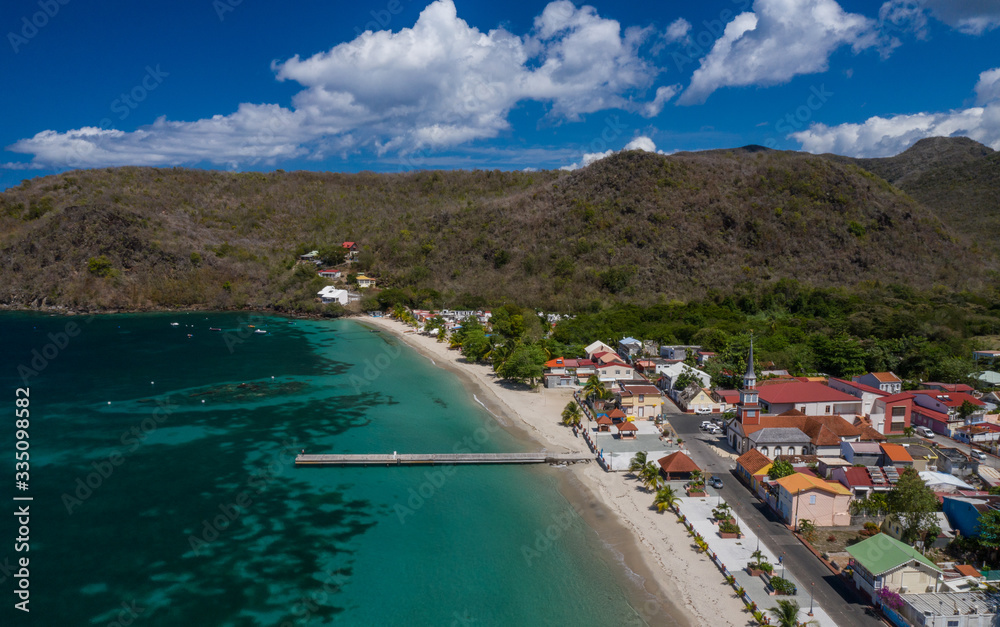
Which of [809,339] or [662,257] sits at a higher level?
[662,257]

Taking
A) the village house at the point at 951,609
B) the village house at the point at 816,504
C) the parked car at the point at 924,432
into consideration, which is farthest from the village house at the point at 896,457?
the village house at the point at 951,609

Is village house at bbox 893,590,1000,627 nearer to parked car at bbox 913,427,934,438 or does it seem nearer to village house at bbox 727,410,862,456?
village house at bbox 727,410,862,456

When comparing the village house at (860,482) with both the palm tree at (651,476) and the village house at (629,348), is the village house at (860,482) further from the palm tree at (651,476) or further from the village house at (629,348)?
the village house at (629,348)

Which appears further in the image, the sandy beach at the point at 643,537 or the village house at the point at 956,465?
the village house at the point at 956,465

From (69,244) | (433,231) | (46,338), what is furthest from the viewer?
(433,231)

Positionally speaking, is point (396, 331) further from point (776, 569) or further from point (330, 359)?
point (776, 569)

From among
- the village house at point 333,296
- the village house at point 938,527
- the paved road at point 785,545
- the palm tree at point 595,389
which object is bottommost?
the paved road at point 785,545

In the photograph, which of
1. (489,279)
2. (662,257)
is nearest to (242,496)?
(489,279)
